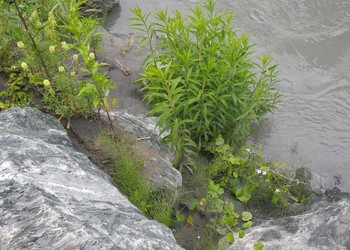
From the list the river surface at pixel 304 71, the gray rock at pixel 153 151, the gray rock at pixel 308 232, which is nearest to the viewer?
the gray rock at pixel 308 232

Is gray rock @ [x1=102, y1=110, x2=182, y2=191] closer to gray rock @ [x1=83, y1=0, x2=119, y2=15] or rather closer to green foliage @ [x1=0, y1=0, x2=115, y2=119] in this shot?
green foliage @ [x1=0, y1=0, x2=115, y2=119]

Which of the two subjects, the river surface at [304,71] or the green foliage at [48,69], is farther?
the river surface at [304,71]

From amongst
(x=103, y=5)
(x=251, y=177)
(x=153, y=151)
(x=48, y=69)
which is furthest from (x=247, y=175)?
(x=103, y=5)

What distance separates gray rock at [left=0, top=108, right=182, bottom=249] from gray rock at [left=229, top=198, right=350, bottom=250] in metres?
1.34

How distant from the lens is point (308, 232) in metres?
4.07

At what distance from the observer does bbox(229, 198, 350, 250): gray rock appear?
396 centimetres

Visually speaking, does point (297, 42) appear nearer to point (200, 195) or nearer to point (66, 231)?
point (200, 195)

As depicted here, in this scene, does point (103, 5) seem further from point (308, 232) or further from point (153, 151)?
point (308, 232)

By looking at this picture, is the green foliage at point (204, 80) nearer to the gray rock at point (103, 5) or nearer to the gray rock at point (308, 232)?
the gray rock at point (308, 232)

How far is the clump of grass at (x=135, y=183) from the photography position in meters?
3.97

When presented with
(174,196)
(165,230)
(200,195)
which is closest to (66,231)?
(165,230)

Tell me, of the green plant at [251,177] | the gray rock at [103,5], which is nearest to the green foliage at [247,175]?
the green plant at [251,177]

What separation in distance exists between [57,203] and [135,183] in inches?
49.1

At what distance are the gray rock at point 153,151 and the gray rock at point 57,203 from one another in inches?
26.5
